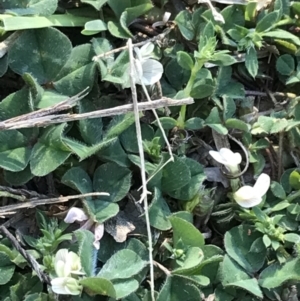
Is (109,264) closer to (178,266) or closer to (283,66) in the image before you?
(178,266)

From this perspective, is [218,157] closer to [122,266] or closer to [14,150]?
[122,266]

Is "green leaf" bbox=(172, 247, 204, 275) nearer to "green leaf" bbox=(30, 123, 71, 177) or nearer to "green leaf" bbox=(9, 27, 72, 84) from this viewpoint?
"green leaf" bbox=(30, 123, 71, 177)

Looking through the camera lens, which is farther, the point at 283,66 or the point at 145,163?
the point at 283,66

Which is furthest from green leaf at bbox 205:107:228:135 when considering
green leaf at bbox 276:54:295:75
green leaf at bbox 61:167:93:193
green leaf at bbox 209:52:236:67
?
green leaf at bbox 61:167:93:193

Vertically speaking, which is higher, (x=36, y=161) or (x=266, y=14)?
(x=266, y=14)

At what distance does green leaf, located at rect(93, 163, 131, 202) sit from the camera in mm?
1343

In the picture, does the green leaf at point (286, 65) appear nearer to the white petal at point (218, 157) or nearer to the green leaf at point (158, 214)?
the white petal at point (218, 157)

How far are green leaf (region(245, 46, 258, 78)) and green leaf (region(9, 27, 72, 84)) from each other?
0.43 metres

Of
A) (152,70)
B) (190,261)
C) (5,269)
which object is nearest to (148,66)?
(152,70)

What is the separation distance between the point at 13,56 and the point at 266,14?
0.63 m

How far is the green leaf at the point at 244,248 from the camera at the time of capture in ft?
4.50

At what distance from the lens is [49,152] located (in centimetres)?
130

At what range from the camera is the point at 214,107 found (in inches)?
56.1

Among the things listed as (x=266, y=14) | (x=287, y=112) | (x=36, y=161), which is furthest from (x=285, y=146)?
(x=36, y=161)
